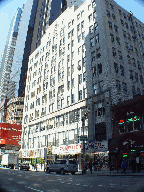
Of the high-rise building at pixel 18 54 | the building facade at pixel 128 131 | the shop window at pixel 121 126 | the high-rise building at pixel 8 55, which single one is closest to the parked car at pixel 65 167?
the building facade at pixel 128 131

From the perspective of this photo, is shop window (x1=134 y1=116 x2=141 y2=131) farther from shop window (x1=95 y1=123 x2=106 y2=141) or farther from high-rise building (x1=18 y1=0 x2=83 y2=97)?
high-rise building (x1=18 y1=0 x2=83 y2=97)

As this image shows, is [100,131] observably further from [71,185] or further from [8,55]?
[8,55]

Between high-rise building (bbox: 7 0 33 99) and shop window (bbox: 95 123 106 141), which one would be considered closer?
shop window (bbox: 95 123 106 141)

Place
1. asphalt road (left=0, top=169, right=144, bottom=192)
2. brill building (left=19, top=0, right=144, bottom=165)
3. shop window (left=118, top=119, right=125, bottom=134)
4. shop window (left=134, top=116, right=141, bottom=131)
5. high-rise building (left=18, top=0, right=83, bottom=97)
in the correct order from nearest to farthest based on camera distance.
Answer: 1. asphalt road (left=0, top=169, right=144, bottom=192)
2. shop window (left=134, top=116, right=141, bottom=131)
3. shop window (left=118, top=119, right=125, bottom=134)
4. brill building (left=19, top=0, right=144, bottom=165)
5. high-rise building (left=18, top=0, right=83, bottom=97)

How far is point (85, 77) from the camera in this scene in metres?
43.4

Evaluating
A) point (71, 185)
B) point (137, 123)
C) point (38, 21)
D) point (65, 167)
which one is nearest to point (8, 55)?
point (38, 21)

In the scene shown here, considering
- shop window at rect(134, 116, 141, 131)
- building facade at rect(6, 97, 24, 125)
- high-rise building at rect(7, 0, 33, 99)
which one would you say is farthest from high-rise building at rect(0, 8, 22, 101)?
shop window at rect(134, 116, 141, 131)

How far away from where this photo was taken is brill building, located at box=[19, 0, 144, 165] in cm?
3819

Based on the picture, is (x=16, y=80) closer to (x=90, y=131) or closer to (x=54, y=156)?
(x=54, y=156)

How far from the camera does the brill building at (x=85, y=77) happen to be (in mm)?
38188

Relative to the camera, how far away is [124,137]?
30.0m

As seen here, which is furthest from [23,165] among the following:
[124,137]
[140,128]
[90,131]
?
[140,128]

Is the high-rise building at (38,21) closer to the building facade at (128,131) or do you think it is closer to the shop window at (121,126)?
the building facade at (128,131)

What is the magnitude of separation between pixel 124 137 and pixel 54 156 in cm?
2260
